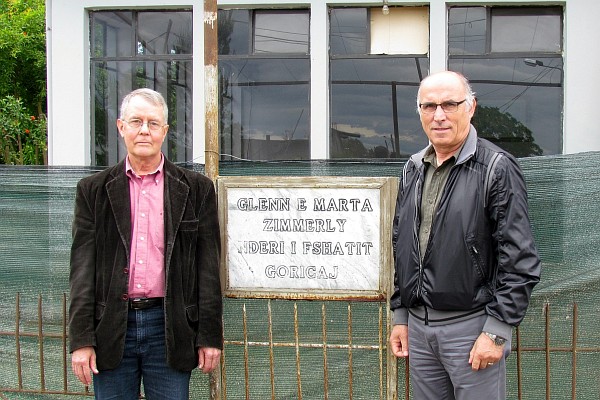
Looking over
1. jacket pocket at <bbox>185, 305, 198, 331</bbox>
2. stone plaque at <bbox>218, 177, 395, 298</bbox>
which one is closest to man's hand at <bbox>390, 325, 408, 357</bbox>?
stone plaque at <bbox>218, 177, 395, 298</bbox>

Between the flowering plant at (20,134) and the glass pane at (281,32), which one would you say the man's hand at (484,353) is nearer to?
the glass pane at (281,32)

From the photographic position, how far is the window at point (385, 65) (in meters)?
7.88

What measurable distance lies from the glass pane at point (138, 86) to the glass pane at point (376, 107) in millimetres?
1975

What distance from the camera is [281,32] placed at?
26.2ft

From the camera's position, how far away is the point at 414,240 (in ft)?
8.71

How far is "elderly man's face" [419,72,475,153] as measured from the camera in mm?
2600

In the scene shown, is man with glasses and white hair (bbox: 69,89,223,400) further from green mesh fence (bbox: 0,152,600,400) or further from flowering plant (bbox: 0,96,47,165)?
flowering plant (bbox: 0,96,47,165)

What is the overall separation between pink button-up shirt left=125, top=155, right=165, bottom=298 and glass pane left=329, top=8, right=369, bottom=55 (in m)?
5.58

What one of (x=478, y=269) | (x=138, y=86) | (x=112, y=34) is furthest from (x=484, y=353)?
(x=112, y=34)

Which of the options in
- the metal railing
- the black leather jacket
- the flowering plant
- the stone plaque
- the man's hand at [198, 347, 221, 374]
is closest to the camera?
the black leather jacket

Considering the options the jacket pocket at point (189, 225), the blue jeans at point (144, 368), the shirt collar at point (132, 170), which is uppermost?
the shirt collar at point (132, 170)

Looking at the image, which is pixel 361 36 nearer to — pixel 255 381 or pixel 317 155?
pixel 317 155

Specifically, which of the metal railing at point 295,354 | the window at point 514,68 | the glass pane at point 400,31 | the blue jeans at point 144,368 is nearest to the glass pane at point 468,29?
the window at point 514,68

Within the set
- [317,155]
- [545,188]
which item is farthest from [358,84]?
[545,188]
